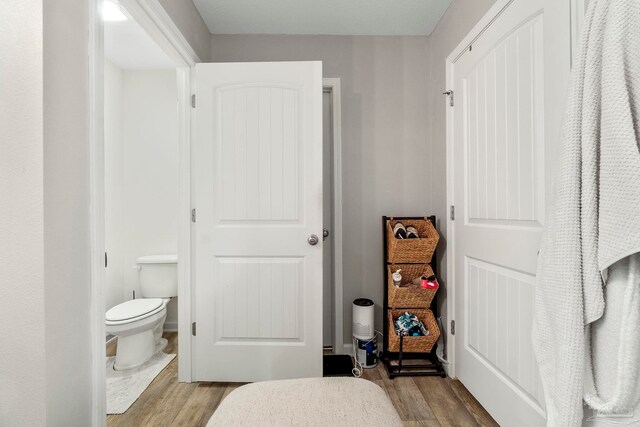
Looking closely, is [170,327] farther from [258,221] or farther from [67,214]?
[67,214]

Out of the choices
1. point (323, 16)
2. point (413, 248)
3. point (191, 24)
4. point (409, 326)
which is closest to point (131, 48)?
point (191, 24)

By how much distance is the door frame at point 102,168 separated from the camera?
1118 mm

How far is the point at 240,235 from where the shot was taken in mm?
1986

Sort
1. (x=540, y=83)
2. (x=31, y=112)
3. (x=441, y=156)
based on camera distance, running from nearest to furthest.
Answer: (x=31, y=112) < (x=540, y=83) < (x=441, y=156)

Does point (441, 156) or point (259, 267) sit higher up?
point (441, 156)

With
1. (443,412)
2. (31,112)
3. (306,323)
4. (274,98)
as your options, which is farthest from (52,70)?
(443,412)

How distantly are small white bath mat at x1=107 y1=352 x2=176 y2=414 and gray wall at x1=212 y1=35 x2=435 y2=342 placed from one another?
137 cm

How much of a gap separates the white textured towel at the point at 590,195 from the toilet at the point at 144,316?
7.43ft

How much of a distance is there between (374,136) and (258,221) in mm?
1110

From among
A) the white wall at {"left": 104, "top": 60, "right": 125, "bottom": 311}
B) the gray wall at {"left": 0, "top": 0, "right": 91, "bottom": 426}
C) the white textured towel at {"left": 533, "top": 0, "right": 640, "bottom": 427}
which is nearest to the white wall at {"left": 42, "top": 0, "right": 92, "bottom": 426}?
the gray wall at {"left": 0, "top": 0, "right": 91, "bottom": 426}

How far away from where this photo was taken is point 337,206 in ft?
7.75

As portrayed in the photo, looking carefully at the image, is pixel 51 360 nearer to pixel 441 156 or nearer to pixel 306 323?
pixel 306 323

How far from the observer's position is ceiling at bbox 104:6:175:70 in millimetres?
2250

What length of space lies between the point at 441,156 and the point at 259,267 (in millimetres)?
1470
